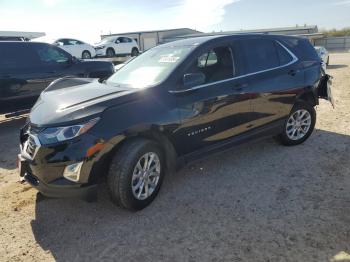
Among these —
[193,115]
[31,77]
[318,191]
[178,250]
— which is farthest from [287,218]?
[31,77]

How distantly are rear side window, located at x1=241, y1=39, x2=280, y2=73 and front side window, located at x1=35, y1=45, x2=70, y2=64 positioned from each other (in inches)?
211

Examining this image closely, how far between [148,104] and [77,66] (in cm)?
580

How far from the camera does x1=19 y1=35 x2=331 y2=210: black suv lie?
3.38m

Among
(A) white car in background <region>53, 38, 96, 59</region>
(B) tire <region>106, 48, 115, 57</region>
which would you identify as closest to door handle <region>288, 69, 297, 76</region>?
(A) white car in background <region>53, 38, 96, 59</region>

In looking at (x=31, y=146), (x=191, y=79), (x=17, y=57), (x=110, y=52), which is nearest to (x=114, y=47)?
(x=110, y=52)

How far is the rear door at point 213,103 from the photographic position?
13.3 ft

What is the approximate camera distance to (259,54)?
16.4 ft

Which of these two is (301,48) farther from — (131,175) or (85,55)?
(85,55)

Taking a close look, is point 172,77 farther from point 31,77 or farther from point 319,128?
point 31,77

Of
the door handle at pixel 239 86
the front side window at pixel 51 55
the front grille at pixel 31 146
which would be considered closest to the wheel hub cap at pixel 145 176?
the front grille at pixel 31 146

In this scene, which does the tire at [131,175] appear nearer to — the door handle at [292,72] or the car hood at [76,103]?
the car hood at [76,103]

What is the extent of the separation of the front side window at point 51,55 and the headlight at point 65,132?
5.50 m

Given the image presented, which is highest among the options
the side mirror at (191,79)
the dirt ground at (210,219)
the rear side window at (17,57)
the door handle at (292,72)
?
the rear side window at (17,57)

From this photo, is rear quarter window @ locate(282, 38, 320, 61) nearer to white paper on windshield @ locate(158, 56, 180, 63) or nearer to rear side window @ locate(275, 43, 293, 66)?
rear side window @ locate(275, 43, 293, 66)
